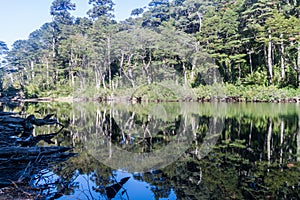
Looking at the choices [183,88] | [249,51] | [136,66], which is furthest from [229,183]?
[136,66]

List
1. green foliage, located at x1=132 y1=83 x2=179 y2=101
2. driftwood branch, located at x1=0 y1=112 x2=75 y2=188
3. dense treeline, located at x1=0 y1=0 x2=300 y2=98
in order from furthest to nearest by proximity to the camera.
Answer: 1. green foliage, located at x1=132 y1=83 x2=179 y2=101
2. dense treeline, located at x1=0 y1=0 x2=300 y2=98
3. driftwood branch, located at x1=0 y1=112 x2=75 y2=188

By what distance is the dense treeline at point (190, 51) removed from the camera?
65.5ft

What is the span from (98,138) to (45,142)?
4.03 feet

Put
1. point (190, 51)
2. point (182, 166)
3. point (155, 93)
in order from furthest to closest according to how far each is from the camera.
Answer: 1. point (190, 51)
2. point (155, 93)
3. point (182, 166)

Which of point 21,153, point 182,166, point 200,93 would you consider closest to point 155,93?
point 200,93

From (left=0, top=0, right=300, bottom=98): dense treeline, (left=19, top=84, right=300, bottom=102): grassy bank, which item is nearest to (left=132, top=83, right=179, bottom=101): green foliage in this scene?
(left=19, top=84, right=300, bottom=102): grassy bank

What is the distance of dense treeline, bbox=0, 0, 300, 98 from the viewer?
19969mm

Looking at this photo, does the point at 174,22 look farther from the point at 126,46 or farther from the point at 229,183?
the point at 229,183

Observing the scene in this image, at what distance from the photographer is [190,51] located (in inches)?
926

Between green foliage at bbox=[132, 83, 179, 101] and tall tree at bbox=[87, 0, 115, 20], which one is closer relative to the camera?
green foliage at bbox=[132, 83, 179, 101]

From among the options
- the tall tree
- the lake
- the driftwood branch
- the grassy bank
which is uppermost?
the tall tree

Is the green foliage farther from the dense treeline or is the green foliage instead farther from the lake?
the lake

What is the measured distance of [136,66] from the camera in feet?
86.4

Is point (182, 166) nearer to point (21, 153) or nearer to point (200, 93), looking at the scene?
point (21, 153)
